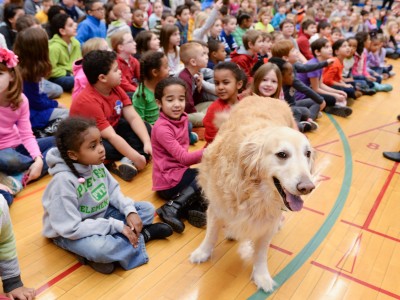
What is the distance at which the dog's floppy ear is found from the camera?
173 cm

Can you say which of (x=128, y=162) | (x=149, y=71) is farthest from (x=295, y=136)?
(x=149, y=71)

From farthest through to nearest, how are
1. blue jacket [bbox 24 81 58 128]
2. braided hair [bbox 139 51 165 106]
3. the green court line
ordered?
1. braided hair [bbox 139 51 165 106]
2. blue jacket [bbox 24 81 58 128]
3. the green court line

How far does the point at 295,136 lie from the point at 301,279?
37.5 inches

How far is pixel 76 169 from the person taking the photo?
6.74 ft

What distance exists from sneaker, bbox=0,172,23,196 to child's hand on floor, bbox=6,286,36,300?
1.02m

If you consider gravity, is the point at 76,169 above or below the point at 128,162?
above

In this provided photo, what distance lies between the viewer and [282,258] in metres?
2.30

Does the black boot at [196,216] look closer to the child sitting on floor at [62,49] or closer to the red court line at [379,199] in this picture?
the red court line at [379,199]

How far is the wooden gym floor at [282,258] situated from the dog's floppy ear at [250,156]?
28.1 inches

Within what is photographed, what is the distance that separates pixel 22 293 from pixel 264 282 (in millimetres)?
1245

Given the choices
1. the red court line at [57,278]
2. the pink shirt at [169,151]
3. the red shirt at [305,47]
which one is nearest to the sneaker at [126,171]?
the pink shirt at [169,151]

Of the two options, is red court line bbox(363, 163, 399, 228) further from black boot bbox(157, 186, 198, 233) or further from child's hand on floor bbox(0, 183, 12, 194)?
child's hand on floor bbox(0, 183, 12, 194)

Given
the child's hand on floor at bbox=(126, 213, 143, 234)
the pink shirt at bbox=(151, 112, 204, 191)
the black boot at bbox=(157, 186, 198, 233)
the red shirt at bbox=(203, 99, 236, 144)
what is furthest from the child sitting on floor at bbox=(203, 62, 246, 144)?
the child's hand on floor at bbox=(126, 213, 143, 234)

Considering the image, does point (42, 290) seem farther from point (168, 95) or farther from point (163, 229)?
point (168, 95)
